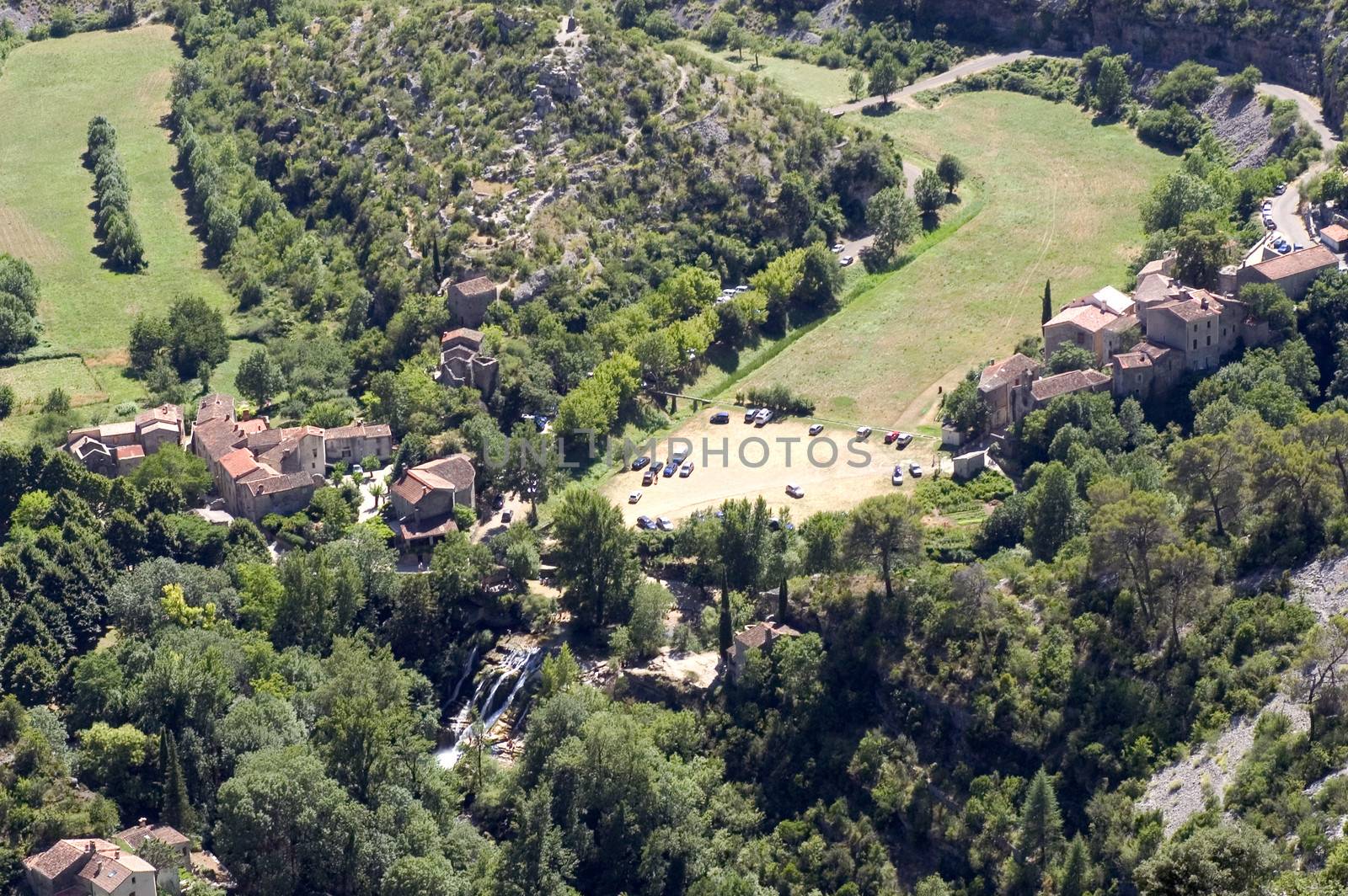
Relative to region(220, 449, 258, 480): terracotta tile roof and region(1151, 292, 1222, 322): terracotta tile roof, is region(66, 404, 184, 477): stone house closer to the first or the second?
region(220, 449, 258, 480): terracotta tile roof

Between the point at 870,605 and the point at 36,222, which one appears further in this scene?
the point at 36,222

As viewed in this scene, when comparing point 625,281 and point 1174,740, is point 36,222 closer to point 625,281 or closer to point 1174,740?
point 625,281

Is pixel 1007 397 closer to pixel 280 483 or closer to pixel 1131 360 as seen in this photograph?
pixel 1131 360

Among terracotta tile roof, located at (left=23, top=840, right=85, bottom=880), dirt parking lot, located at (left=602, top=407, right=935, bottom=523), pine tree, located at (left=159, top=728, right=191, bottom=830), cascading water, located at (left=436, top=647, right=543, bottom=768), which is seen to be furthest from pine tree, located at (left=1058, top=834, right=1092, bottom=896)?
terracotta tile roof, located at (left=23, top=840, right=85, bottom=880)

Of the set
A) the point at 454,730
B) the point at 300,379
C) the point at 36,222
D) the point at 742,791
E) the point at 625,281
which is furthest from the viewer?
the point at 36,222

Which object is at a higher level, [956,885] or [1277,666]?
[1277,666]

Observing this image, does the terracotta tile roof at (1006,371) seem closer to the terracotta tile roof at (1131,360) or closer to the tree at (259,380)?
the terracotta tile roof at (1131,360)

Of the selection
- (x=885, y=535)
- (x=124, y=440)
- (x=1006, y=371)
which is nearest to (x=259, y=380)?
(x=124, y=440)

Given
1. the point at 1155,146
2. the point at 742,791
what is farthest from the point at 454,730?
the point at 1155,146
